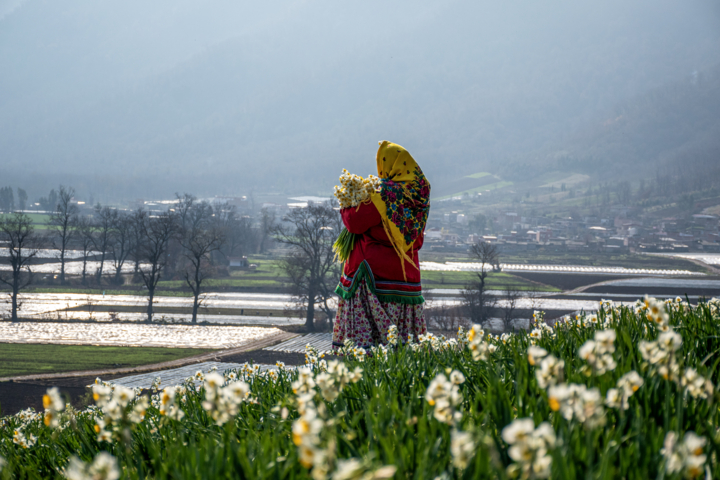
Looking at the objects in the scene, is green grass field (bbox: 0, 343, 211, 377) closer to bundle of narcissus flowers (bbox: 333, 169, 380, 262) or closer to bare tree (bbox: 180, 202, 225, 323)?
bare tree (bbox: 180, 202, 225, 323)

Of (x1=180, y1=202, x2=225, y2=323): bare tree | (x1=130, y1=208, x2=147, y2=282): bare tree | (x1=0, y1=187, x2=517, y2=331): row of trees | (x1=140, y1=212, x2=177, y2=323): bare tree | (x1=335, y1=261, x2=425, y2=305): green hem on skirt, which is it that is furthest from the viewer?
(x1=130, y1=208, x2=147, y2=282): bare tree

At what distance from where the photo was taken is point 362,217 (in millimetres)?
5020

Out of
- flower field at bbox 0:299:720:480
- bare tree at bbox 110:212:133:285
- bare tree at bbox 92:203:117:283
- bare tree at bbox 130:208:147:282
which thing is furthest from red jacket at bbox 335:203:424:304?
bare tree at bbox 92:203:117:283

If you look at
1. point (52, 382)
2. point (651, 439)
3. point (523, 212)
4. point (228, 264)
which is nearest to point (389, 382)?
point (651, 439)

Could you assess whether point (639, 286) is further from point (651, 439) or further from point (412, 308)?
point (651, 439)

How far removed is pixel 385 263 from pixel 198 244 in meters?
32.0

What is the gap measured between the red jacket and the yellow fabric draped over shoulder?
0.09 m

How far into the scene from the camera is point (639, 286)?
52656 mm

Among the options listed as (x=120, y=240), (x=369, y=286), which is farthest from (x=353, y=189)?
(x=120, y=240)

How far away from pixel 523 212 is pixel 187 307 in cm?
15532

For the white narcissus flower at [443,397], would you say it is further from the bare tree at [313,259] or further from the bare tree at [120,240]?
the bare tree at [120,240]

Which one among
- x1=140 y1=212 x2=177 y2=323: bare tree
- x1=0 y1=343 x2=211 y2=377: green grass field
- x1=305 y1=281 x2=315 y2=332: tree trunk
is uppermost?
x1=140 y1=212 x2=177 y2=323: bare tree

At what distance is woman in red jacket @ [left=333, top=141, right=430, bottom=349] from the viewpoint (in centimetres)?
512

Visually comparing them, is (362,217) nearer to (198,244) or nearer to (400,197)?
(400,197)
